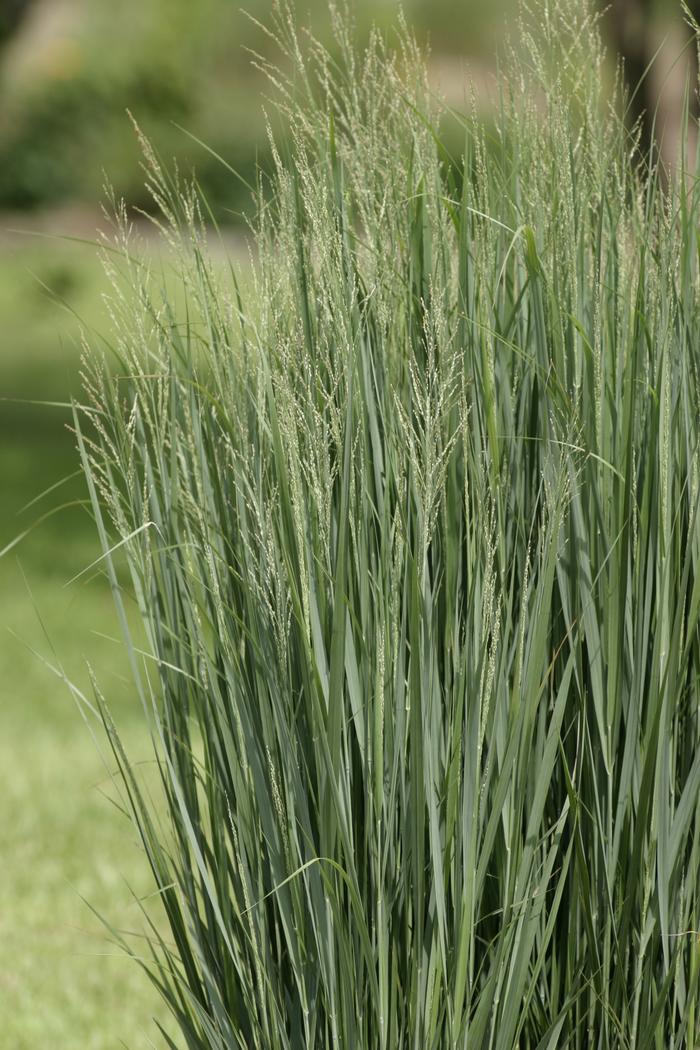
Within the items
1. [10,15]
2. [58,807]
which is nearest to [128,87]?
[10,15]

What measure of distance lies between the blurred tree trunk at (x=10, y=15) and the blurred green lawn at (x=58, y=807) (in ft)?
48.8

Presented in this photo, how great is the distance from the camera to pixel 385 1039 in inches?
67.8

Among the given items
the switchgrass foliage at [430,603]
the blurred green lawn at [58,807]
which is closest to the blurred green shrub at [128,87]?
the blurred green lawn at [58,807]

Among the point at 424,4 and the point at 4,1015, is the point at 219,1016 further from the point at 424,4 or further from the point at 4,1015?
the point at 424,4

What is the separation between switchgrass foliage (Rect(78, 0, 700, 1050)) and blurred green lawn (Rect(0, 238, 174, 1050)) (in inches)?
8.4

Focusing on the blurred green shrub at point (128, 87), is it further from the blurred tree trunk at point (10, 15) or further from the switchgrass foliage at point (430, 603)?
the switchgrass foliage at point (430, 603)

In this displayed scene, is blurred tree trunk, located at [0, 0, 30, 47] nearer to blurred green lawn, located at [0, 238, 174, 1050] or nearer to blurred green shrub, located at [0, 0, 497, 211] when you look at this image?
blurred green shrub, located at [0, 0, 497, 211]

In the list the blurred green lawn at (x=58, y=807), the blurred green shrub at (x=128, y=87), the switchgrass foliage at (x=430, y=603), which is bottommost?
the blurred green lawn at (x=58, y=807)

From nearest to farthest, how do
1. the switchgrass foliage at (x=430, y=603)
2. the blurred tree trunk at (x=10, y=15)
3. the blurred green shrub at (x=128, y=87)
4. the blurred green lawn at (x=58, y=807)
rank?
the switchgrass foliage at (x=430, y=603) → the blurred green lawn at (x=58, y=807) → the blurred green shrub at (x=128, y=87) → the blurred tree trunk at (x=10, y=15)

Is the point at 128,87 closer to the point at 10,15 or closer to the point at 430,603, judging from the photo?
the point at 10,15

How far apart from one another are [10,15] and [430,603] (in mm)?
25390

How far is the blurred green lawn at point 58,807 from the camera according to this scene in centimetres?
379

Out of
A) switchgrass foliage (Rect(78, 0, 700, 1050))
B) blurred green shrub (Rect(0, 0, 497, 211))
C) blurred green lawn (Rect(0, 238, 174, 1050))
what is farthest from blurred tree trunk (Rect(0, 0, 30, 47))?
switchgrass foliage (Rect(78, 0, 700, 1050))

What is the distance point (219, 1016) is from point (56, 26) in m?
25.6
